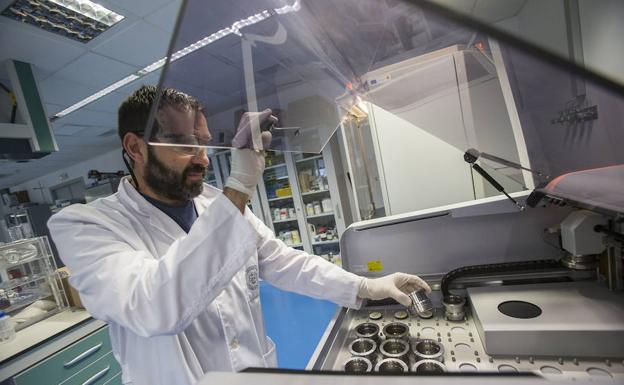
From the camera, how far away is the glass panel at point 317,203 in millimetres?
4363

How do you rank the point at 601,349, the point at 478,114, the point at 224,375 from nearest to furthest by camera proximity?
the point at 224,375 → the point at 478,114 → the point at 601,349

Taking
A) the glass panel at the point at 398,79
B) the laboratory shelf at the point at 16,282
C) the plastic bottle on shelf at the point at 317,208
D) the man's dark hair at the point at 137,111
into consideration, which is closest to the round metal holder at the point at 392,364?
the glass panel at the point at 398,79

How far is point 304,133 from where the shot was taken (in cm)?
77

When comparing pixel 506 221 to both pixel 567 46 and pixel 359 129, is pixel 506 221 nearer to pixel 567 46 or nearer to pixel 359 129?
pixel 567 46

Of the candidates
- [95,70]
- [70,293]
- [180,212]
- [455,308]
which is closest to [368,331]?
[455,308]

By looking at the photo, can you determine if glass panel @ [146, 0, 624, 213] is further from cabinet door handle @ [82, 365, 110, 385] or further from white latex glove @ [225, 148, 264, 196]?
cabinet door handle @ [82, 365, 110, 385]

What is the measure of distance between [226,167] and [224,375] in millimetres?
715

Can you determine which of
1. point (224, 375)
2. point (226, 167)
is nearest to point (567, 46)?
point (224, 375)

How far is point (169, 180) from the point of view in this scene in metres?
0.88

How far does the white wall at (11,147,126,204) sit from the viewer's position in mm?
6957

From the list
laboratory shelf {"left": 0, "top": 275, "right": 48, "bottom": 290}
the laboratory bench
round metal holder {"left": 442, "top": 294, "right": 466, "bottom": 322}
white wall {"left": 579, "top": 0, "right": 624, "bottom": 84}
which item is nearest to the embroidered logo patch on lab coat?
round metal holder {"left": 442, "top": 294, "right": 466, "bottom": 322}

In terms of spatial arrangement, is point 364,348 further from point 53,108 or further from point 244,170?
point 53,108

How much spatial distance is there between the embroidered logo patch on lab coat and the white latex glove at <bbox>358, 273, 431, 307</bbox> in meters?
0.42

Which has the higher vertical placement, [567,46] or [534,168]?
[567,46]
